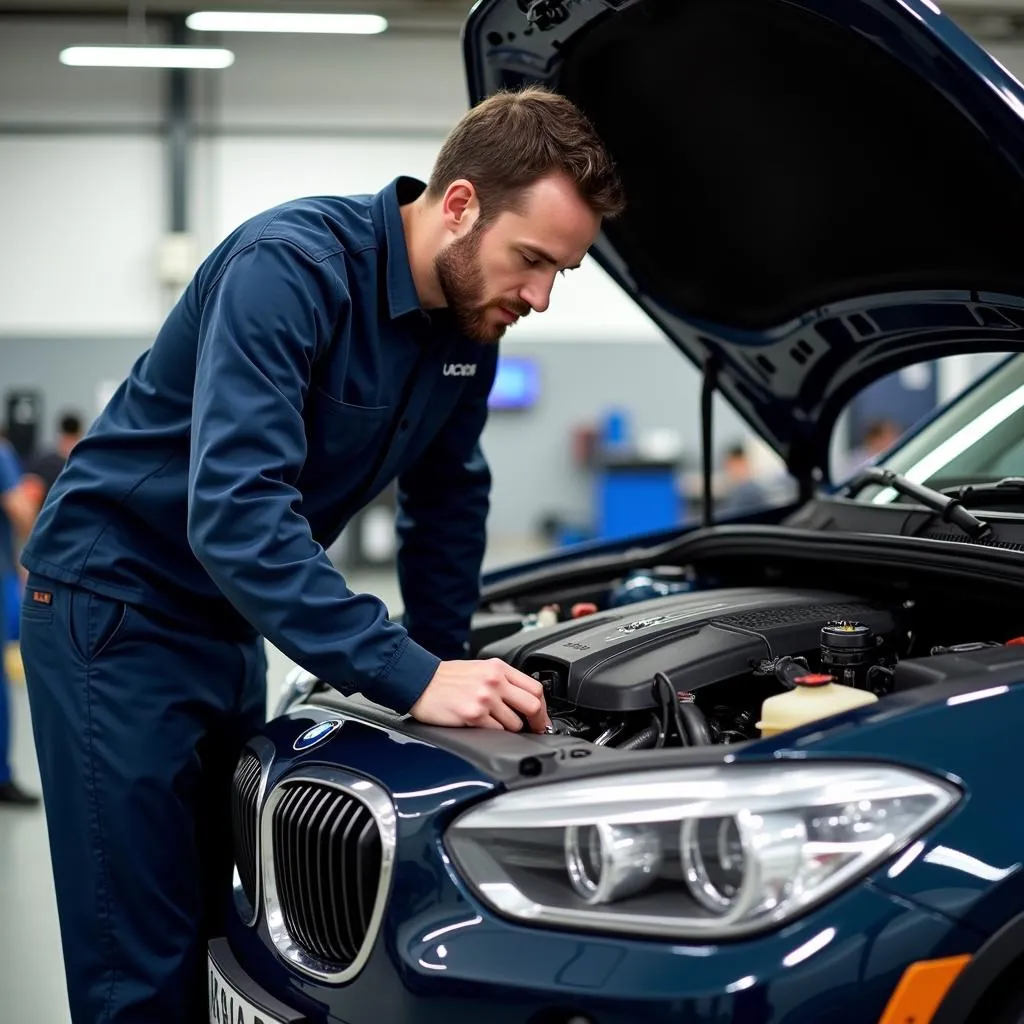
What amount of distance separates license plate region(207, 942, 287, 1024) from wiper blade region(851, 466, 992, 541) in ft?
4.01

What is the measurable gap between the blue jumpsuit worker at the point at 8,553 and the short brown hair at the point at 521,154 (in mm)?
3033

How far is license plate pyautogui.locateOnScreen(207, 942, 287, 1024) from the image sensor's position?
145 cm

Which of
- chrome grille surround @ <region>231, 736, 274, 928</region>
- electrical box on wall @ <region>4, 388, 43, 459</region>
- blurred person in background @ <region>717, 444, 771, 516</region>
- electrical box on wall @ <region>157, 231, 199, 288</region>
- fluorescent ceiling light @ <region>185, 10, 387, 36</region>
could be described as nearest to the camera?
chrome grille surround @ <region>231, 736, 274, 928</region>

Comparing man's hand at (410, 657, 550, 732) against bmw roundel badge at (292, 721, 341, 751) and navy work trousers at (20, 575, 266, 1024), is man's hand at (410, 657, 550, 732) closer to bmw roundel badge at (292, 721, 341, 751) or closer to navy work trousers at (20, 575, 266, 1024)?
bmw roundel badge at (292, 721, 341, 751)

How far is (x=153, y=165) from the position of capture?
10477mm

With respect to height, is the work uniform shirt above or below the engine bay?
above

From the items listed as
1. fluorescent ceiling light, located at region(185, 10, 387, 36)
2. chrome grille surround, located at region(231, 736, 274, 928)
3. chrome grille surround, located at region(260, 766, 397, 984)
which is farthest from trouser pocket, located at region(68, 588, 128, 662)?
fluorescent ceiling light, located at region(185, 10, 387, 36)

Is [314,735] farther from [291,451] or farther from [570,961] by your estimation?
[570,961]

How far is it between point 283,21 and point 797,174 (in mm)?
7219

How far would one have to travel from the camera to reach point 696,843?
124cm

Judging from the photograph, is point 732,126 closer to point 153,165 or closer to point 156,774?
point 156,774

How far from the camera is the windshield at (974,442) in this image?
7.26 feet

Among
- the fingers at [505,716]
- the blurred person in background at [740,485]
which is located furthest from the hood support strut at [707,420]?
the blurred person in background at [740,485]

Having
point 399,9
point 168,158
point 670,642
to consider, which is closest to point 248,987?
point 670,642
